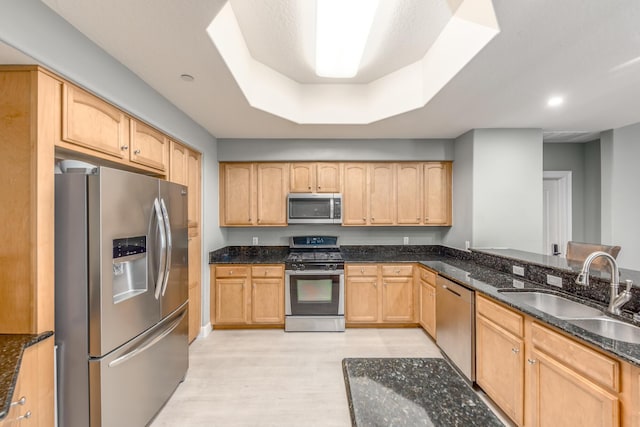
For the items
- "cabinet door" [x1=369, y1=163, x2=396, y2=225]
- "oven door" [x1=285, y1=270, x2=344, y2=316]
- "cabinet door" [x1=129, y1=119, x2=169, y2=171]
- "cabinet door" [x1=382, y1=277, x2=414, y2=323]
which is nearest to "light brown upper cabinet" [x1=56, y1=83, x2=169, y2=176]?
"cabinet door" [x1=129, y1=119, x2=169, y2=171]

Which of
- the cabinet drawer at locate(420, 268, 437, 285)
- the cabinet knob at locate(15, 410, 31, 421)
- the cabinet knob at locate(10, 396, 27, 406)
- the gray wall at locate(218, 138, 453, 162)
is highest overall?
the gray wall at locate(218, 138, 453, 162)

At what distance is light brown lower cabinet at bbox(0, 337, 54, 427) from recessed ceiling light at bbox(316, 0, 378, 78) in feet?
7.81

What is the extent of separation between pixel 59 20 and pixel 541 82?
3114 millimetres

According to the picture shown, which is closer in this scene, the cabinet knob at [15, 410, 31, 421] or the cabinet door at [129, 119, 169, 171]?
the cabinet knob at [15, 410, 31, 421]

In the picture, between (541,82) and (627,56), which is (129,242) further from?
(627,56)

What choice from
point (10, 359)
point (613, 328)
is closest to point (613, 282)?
point (613, 328)

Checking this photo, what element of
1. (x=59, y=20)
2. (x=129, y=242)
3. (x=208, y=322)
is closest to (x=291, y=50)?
(x=59, y=20)

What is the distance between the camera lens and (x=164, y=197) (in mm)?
2033

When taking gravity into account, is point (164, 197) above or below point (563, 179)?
below

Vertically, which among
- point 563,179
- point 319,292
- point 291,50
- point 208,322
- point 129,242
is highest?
point 291,50

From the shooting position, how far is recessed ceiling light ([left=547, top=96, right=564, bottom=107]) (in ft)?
7.72

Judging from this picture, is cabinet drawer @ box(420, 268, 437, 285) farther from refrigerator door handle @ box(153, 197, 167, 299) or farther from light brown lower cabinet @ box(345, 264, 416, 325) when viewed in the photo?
refrigerator door handle @ box(153, 197, 167, 299)

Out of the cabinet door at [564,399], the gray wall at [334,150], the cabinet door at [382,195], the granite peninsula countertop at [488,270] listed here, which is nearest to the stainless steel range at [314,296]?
the granite peninsula countertop at [488,270]

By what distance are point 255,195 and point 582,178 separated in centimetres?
477
